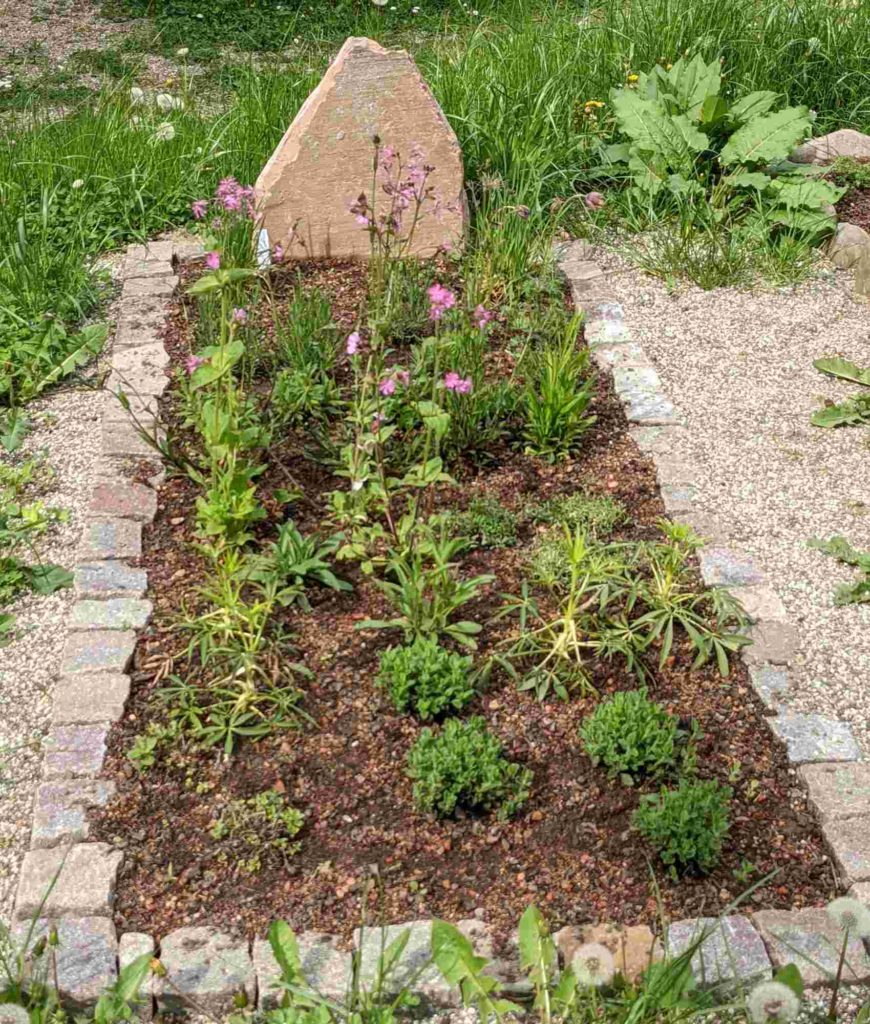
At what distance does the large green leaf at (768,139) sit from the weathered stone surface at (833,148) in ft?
1.16

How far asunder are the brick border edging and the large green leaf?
1820 mm

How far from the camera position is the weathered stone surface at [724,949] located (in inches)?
105

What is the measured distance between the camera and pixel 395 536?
385cm

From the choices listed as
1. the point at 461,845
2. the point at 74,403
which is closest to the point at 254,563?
the point at 461,845

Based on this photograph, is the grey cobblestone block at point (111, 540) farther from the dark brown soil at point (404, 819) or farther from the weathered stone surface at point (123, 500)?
the dark brown soil at point (404, 819)

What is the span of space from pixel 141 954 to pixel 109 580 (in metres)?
1.35

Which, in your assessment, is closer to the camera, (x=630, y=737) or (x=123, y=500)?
(x=630, y=737)

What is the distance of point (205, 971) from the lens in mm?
2703

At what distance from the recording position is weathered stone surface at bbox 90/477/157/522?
4043 millimetres

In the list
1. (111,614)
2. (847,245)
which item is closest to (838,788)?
(111,614)

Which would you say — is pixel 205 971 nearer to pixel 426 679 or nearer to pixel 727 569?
pixel 426 679

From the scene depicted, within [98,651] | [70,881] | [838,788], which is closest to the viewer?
[70,881]

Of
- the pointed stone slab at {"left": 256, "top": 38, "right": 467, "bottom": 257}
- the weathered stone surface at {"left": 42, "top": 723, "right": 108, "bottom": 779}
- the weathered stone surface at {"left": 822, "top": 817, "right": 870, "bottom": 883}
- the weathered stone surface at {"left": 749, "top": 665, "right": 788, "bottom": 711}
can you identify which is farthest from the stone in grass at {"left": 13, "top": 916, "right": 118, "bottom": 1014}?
the pointed stone slab at {"left": 256, "top": 38, "right": 467, "bottom": 257}

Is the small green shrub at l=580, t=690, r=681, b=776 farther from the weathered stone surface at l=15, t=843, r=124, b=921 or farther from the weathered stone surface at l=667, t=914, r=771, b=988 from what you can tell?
the weathered stone surface at l=15, t=843, r=124, b=921
